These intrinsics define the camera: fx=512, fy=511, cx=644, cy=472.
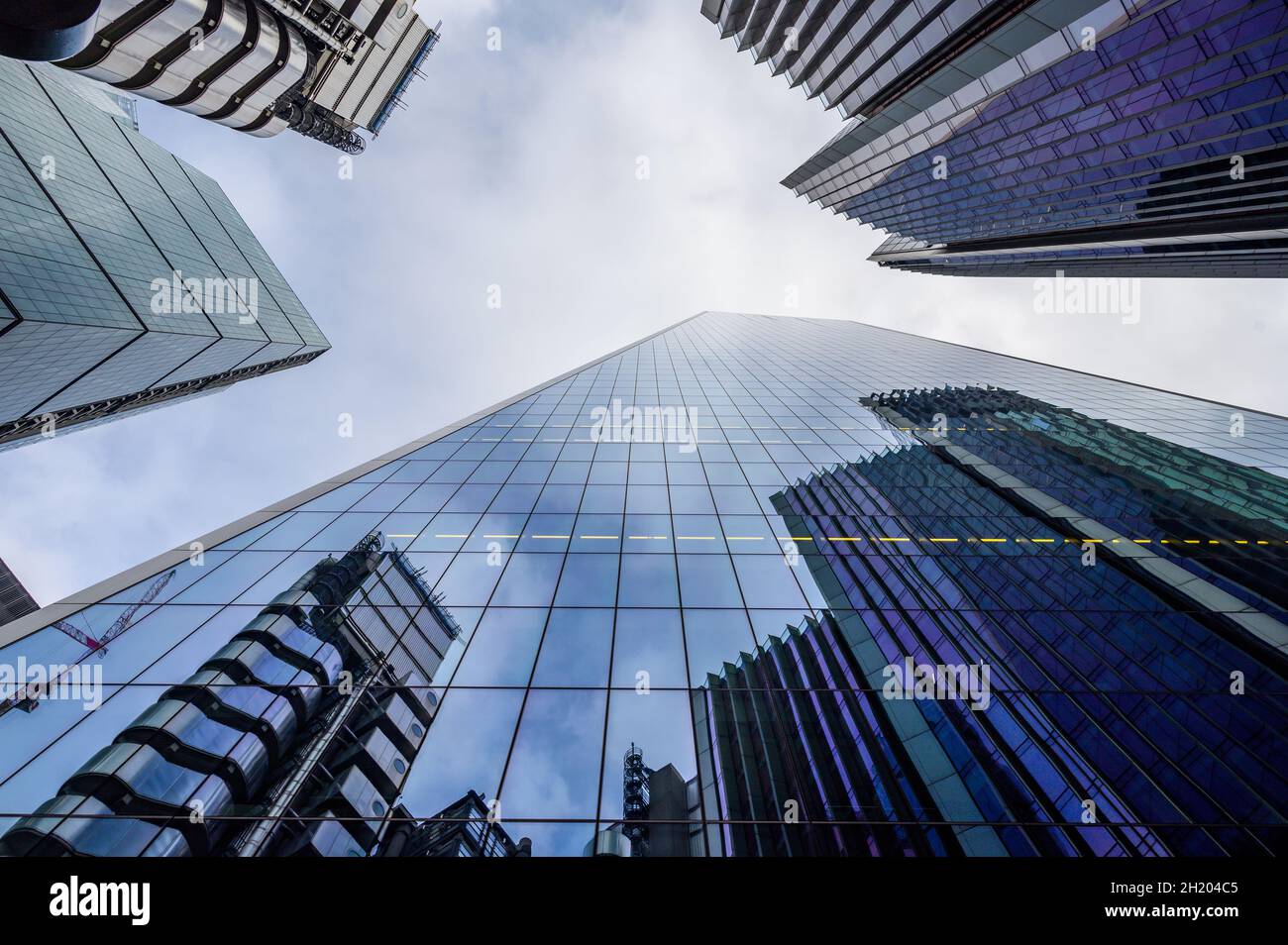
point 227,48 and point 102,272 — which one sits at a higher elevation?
point 227,48

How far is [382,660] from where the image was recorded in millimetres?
10648

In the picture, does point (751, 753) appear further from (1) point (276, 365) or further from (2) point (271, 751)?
(1) point (276, 365)

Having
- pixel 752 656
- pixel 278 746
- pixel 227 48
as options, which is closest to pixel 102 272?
pixel 227 48

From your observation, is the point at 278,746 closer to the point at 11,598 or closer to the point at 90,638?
the point at 90,638

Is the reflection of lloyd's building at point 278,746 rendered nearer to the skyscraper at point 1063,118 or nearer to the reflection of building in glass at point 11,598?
the skyscraper at point 1063,118

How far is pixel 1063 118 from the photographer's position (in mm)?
35656

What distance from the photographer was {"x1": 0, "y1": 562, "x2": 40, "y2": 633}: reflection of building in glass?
166 feet

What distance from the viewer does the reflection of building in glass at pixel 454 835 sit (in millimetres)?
6961

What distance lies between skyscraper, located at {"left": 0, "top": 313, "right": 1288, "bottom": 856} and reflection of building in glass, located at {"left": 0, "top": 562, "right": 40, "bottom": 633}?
2464 inches

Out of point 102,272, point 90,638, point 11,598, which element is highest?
point 102,272

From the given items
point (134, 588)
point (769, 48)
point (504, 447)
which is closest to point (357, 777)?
point (134, 588)

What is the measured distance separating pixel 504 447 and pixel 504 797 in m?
15.3

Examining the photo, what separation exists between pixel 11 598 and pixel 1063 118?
102549 millimetres

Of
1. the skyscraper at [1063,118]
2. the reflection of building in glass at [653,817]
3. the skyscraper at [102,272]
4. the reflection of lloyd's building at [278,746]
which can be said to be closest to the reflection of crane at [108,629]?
the reflection of lloyd's building at [278,746]
